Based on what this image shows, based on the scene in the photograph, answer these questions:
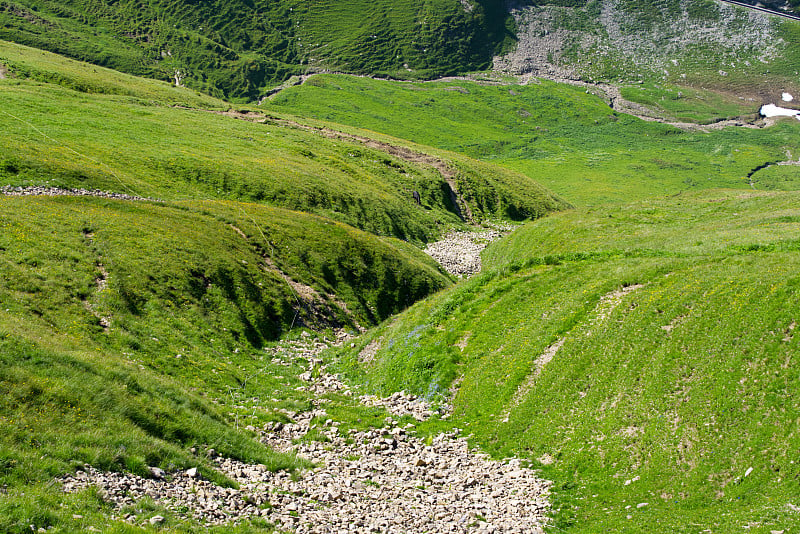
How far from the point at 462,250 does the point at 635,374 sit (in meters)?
52.3

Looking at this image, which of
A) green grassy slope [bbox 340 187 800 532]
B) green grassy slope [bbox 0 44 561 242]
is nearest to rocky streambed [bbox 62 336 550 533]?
green grassy slope [bbox 340 187 800 532]

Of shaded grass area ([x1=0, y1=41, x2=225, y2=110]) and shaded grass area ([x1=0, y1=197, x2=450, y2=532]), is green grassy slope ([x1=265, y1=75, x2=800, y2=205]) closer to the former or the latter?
shaded grass area ([x1=0, y1=41, x2=225, y2=110])

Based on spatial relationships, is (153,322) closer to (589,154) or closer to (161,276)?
(161,276)

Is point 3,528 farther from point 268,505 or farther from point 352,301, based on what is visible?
point 352,301

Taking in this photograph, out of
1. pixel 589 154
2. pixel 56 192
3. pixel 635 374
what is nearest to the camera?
pixel 635 374

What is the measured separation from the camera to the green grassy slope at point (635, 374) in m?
15.4

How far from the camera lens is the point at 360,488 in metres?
18.1

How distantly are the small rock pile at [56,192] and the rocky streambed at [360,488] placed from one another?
33.0 metres

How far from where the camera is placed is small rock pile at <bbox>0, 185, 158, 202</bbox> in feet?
134

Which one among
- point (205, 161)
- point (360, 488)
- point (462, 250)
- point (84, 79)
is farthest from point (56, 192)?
point (84, 79)

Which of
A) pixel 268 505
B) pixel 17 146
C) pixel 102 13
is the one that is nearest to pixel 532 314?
pixel 268 505

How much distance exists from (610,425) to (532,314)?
34.7 ft

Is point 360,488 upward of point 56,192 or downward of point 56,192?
downward

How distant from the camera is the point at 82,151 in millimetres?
56531
